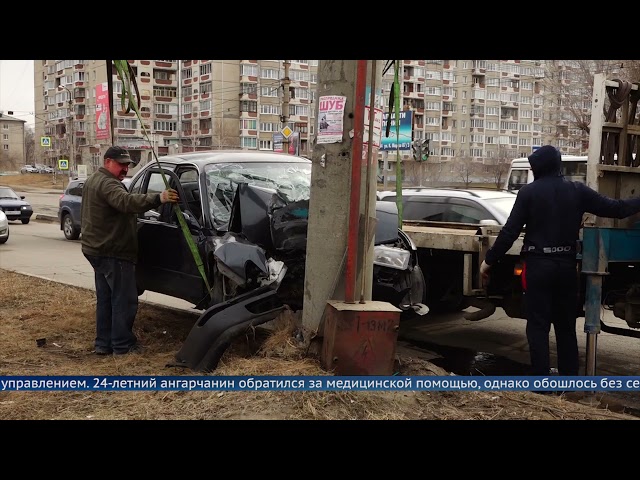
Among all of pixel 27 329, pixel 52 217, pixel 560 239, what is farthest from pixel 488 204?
pixel 52 217

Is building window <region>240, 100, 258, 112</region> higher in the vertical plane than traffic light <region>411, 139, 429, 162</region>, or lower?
higher

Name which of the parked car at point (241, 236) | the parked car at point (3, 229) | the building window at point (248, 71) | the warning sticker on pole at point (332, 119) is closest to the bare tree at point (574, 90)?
the parked car at point (241, 236)

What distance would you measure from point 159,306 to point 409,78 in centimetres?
7336

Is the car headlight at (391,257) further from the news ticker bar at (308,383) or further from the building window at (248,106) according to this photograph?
the building window at (248,106)

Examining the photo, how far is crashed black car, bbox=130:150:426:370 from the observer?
5262mm

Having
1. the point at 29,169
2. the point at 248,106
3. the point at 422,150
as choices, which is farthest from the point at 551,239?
the point at 29,169

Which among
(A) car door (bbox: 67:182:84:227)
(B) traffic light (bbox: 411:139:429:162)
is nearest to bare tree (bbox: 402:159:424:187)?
(B) traffic light (bbox: 411:139:429:162)

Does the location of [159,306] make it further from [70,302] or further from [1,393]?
[1,393]

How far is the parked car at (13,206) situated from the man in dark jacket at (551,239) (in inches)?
859

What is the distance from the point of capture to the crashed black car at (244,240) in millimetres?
5262

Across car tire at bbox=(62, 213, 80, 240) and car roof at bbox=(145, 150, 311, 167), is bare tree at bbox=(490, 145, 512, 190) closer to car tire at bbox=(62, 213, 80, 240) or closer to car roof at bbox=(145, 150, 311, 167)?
car roof at bbox=(145, 150, 311, 167)

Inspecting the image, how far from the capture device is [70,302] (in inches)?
312

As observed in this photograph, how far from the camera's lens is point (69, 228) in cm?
1803

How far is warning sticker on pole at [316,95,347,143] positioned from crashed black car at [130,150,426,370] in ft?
3.40
